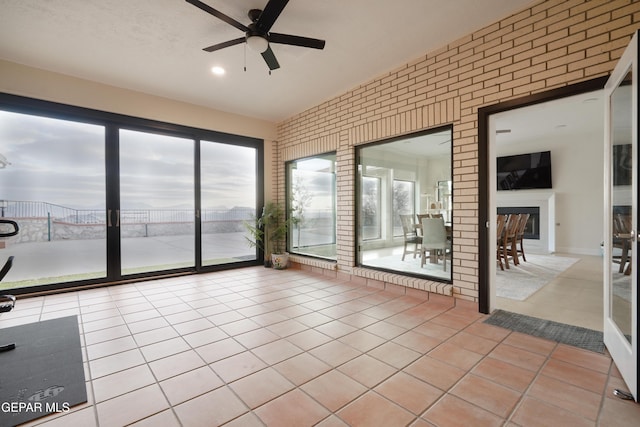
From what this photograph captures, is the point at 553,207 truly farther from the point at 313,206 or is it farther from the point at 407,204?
the point at 313,206

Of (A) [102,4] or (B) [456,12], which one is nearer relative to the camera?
(A) [102,4]

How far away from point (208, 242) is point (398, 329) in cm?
380

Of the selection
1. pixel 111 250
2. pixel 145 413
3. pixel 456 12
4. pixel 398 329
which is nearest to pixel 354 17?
pixel 456 12

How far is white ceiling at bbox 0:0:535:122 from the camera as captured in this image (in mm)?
2594

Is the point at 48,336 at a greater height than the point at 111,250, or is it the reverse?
the point at 111,250

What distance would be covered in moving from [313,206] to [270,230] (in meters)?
1.04

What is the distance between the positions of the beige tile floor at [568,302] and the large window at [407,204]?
2.83 ft

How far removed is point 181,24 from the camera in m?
2.80

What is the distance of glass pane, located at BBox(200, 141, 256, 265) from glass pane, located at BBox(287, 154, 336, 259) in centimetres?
87

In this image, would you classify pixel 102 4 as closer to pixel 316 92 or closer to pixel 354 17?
pixel 354 17

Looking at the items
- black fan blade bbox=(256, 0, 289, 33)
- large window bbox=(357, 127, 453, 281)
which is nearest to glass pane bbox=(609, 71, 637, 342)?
large window bbox=(357, 127, 453, 281)

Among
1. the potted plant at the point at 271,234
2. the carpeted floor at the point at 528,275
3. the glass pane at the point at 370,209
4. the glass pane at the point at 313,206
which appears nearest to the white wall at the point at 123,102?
the potted plant at the point at 271,234

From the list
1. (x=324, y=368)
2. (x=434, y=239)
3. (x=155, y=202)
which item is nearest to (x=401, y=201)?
(x=434, y=239)

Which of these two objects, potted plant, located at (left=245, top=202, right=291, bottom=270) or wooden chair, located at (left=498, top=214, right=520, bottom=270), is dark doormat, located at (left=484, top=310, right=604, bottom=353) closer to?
wooden chair, located at (left=498, top=214, right=520, bottom=270)
